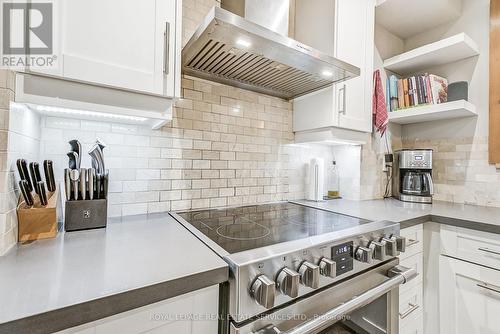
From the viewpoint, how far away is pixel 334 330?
2.93 feet

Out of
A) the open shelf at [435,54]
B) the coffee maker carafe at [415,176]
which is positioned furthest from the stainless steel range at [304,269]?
the open shelf at [435,54]

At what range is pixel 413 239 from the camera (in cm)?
125

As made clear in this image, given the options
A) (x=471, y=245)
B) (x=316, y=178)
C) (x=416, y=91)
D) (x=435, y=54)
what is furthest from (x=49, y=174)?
(x=435, y=54)

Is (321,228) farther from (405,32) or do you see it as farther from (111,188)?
(405,32)

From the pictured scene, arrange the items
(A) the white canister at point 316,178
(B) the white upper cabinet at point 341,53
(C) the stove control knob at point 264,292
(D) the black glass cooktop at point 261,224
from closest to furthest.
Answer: (C) the stove control knob at point 264,292 < (D) the black glass cooktop at point 261,224 < (B) the white upper cabinet at point 341,53 < (A) the white canister at point 316,178

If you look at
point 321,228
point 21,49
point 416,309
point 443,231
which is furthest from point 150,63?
point 416,309

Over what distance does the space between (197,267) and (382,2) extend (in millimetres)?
2083

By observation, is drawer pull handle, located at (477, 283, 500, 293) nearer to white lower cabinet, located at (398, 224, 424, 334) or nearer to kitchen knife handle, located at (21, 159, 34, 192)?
white lower cabinet, located at (398, 224, 424, 334)

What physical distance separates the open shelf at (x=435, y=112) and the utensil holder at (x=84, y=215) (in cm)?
200

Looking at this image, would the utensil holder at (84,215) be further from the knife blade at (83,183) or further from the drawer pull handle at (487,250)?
the drawer pull handle at (487,250)

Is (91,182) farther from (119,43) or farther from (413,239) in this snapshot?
(413,239)

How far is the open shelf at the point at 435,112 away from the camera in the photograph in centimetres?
153

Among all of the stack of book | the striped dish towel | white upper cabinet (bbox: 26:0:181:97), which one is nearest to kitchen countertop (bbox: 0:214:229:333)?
white upper cabinet (bbox: 26:0:181:97)

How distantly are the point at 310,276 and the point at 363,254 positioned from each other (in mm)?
306
